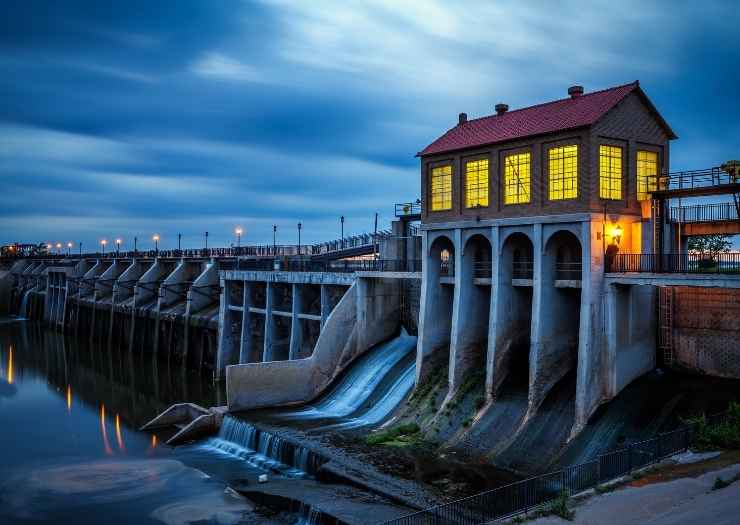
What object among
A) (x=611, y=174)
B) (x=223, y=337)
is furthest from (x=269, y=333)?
(x=611, y=174)

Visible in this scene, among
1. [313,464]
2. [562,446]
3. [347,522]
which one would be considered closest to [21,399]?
[313,464]

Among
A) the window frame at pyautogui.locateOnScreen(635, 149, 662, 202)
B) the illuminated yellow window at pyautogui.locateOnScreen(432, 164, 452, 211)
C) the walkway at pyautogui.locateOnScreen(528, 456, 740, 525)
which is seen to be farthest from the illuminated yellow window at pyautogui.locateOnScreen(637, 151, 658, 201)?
the walkway at pyautogui.locateOnScreen(528, 456, 740, 525)

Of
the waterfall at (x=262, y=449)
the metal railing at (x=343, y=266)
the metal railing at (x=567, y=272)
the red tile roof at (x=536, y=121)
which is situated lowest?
the waterfall at (x=262, y=449)

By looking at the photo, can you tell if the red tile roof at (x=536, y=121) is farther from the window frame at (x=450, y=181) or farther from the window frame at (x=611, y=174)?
the window frame at (x=611, y=174)

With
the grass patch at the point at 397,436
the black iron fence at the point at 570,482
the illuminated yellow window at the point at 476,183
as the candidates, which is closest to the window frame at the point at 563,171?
→ the illuminated yellow window at the point at 476,183

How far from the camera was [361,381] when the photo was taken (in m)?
39.0

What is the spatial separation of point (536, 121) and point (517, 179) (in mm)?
2997

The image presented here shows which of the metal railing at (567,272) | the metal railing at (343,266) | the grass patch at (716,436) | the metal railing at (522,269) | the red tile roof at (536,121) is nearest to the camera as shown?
the grass patch at (716,436)

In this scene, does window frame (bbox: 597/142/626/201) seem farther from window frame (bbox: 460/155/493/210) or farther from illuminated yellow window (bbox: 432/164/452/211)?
illuminated yellow window (bbox: 432/164/452/211)

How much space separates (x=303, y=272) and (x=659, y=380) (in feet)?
85.9

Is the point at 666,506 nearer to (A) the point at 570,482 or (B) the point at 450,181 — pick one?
(A) the point at 570,482

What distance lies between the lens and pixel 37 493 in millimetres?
28641

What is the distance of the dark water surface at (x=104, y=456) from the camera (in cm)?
2678

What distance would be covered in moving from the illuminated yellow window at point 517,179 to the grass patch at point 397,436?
Result: 12.0 m
